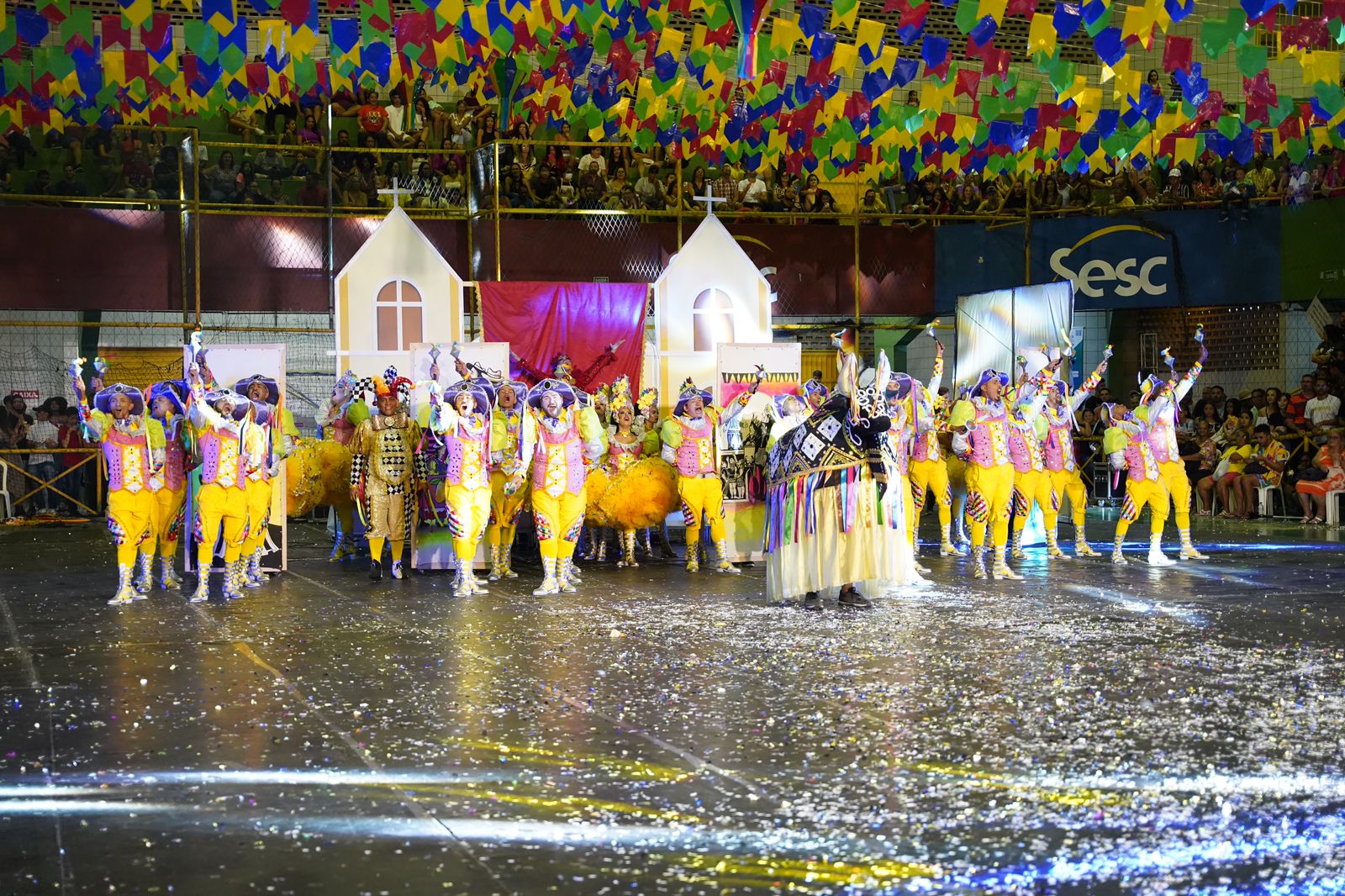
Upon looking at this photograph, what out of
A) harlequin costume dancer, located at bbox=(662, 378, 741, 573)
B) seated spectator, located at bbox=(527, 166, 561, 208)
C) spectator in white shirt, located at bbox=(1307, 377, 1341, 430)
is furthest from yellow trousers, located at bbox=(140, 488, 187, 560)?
seated spectator, located at bbox=(527, 166, 561, 208)

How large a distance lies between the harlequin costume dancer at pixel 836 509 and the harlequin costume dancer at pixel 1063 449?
3.66 metres

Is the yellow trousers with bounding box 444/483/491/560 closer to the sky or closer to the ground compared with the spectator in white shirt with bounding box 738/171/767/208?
closer to the ground

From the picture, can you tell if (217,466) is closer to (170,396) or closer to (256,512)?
(256,512)

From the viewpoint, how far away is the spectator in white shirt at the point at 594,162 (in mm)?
20359

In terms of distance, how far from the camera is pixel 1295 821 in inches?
193

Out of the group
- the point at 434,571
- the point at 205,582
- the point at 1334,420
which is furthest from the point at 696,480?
the point at 1334,420

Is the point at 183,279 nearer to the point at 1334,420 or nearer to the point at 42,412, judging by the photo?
the point at 42,412

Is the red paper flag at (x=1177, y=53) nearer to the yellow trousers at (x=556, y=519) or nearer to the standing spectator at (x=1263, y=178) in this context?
the standing spectator at (x=1263, y=178)

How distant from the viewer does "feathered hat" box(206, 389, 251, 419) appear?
11312 millimetres

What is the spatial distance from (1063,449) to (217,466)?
25.5 feet

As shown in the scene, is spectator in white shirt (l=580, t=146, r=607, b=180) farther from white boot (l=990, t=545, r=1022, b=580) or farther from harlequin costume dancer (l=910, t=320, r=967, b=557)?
white boot (l=990, t=545, r=1022, b=580)

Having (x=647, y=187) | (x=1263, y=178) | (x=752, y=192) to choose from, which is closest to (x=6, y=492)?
(x=647, y=187)

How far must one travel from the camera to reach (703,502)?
1303 centimetres

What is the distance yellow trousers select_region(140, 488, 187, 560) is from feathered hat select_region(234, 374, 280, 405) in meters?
1.00
